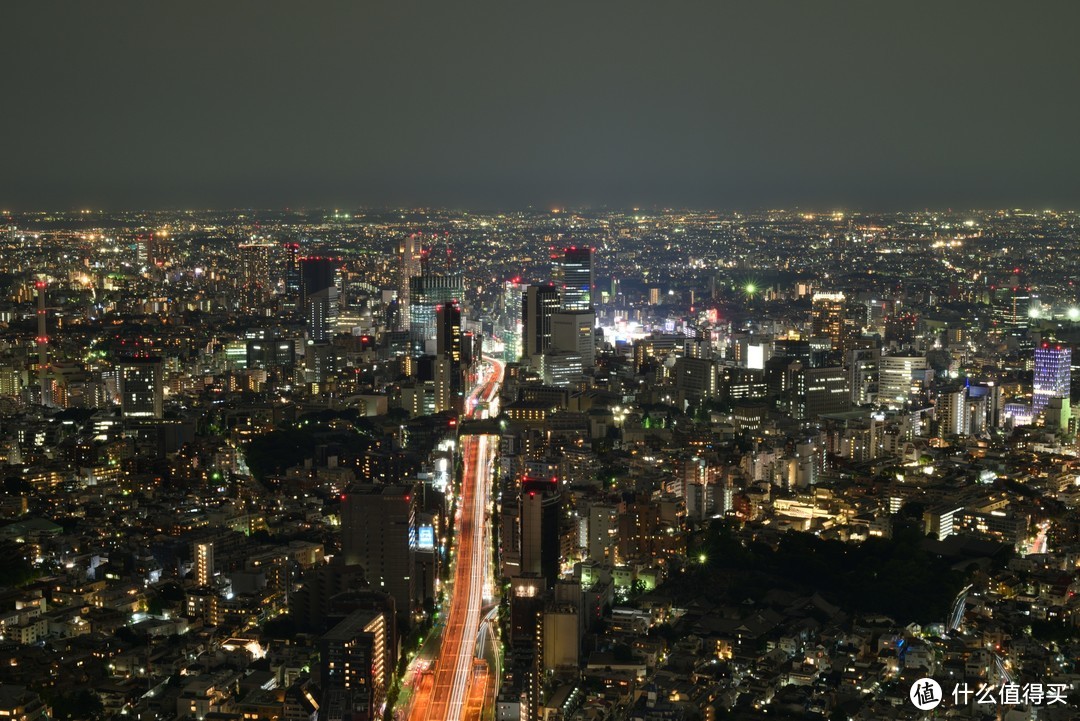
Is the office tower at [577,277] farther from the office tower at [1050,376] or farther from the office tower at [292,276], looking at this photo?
the office tower at [1050,376]

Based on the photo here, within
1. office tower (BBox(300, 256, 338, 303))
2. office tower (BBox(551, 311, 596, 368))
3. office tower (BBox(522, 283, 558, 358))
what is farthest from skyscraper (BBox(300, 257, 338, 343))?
office tower (BBox(551, 311, 596, 368))

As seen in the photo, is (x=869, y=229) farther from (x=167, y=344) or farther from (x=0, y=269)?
(x=0, y=269)

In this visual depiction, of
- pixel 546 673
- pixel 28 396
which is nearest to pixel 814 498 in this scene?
pixel 546 673

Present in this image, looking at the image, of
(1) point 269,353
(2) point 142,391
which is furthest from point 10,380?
(1) point 269,353

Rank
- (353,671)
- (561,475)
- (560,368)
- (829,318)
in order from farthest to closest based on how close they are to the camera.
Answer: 1. (829,318)
2. (560,368)
3. (561,475)
4. (353,671)

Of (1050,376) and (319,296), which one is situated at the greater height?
(319,296)

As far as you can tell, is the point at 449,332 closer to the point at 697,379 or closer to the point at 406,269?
the point at 697,379
